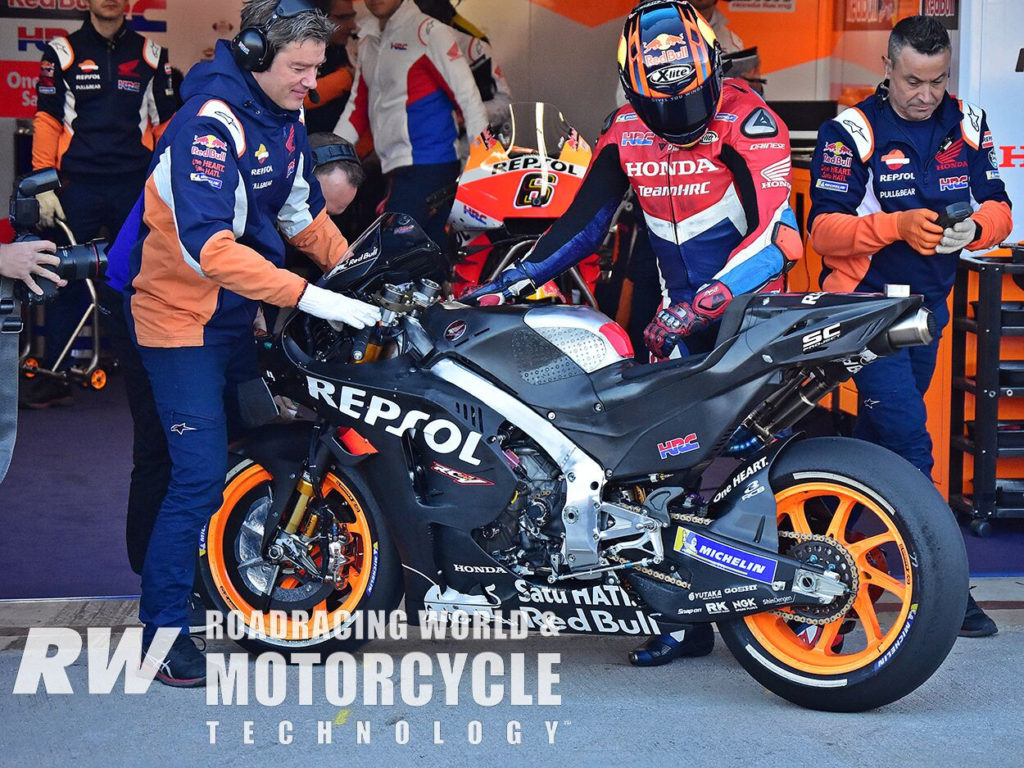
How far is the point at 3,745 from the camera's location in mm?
3736

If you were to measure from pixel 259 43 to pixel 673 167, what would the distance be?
1180mm

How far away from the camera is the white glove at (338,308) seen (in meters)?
3.90

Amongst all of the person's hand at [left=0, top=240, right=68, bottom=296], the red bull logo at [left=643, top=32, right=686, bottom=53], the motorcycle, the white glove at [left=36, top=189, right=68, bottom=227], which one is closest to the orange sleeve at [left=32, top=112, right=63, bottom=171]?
the white glove at [left=36, top=189, right=68, bottom=227]

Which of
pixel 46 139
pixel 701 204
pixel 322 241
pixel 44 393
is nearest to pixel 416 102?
pixel 46 139

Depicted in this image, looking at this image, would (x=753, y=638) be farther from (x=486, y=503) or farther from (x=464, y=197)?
(x=464, y=197)

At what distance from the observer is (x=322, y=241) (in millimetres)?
4500

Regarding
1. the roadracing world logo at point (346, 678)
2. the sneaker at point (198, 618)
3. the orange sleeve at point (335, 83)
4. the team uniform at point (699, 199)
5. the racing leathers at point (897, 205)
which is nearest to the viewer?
the roadracing world logo at point (346, 678)

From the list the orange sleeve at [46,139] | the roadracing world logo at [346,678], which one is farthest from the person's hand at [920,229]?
the orange sleeve at [46,139]

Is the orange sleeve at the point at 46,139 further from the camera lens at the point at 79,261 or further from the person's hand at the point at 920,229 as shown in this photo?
the person's hand at the point at 920,229

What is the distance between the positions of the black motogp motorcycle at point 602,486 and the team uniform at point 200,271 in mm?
203

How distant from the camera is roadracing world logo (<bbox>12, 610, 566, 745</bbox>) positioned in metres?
3.81

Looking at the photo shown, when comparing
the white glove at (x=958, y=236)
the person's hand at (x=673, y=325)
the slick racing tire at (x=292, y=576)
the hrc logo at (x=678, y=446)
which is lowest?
the slick racing tire at (x=292, y=576)

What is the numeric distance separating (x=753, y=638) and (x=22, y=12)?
6708 mm

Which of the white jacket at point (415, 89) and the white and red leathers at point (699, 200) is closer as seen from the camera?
the white and red leathers at point (699, 200)
